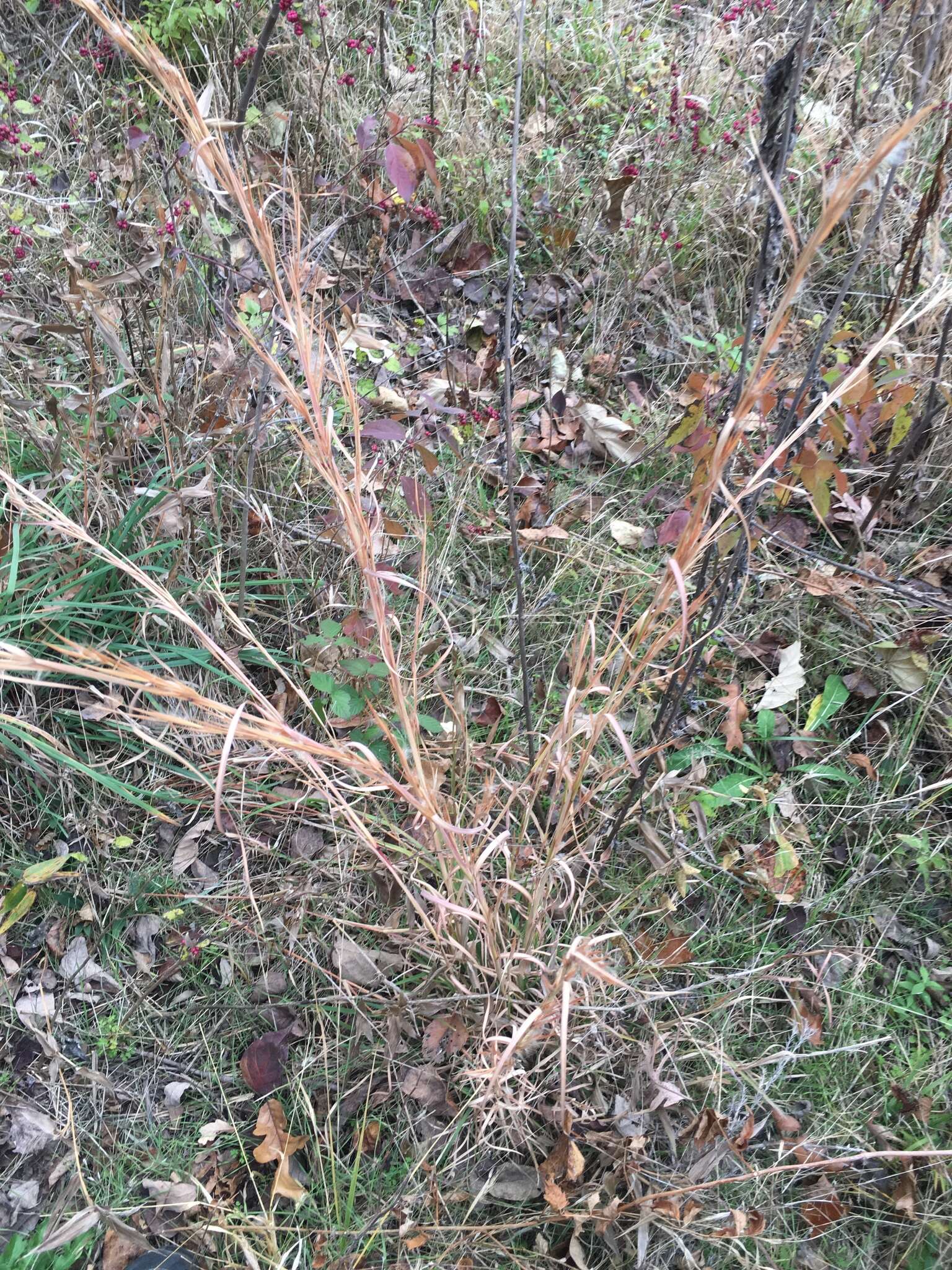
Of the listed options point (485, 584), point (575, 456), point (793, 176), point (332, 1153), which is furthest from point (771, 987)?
point (793, 176)

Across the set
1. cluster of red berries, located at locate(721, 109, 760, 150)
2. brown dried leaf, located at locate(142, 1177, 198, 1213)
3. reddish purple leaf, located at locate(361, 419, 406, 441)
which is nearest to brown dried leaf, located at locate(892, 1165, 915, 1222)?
brown dried leaf, located at locate(142, 1177, 198, 1213)

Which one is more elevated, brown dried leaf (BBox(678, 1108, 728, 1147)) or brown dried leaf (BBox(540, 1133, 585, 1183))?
brown dried leaf (BBox(678, 1108, 728, 1147))

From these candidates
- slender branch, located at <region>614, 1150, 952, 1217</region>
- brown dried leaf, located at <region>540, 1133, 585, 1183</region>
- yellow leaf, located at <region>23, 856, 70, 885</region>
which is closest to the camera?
slender branch, located at <region>614, 1150, 952, 1217</region>

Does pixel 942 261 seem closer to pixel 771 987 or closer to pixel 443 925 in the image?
pixel 771 987

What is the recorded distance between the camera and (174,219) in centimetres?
213

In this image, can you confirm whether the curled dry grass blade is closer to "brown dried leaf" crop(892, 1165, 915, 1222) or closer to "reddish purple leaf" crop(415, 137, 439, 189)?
"reddish purple leaf" crop(415, 137, 439, 189)

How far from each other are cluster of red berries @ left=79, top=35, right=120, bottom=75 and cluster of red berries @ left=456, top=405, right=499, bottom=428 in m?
→ 1.53

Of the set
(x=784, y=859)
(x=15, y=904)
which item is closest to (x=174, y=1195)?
(x=15, y=904)

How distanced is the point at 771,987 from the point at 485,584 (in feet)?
3.70

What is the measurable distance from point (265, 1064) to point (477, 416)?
1567 mm

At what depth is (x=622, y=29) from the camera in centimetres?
322

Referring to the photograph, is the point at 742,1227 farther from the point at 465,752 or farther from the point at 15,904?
the point at 15,904

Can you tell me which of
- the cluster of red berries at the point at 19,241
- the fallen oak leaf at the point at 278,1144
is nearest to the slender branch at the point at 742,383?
the fallen oak leaf at the point at 278,1144

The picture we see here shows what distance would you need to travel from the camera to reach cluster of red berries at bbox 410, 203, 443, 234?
2.42m
